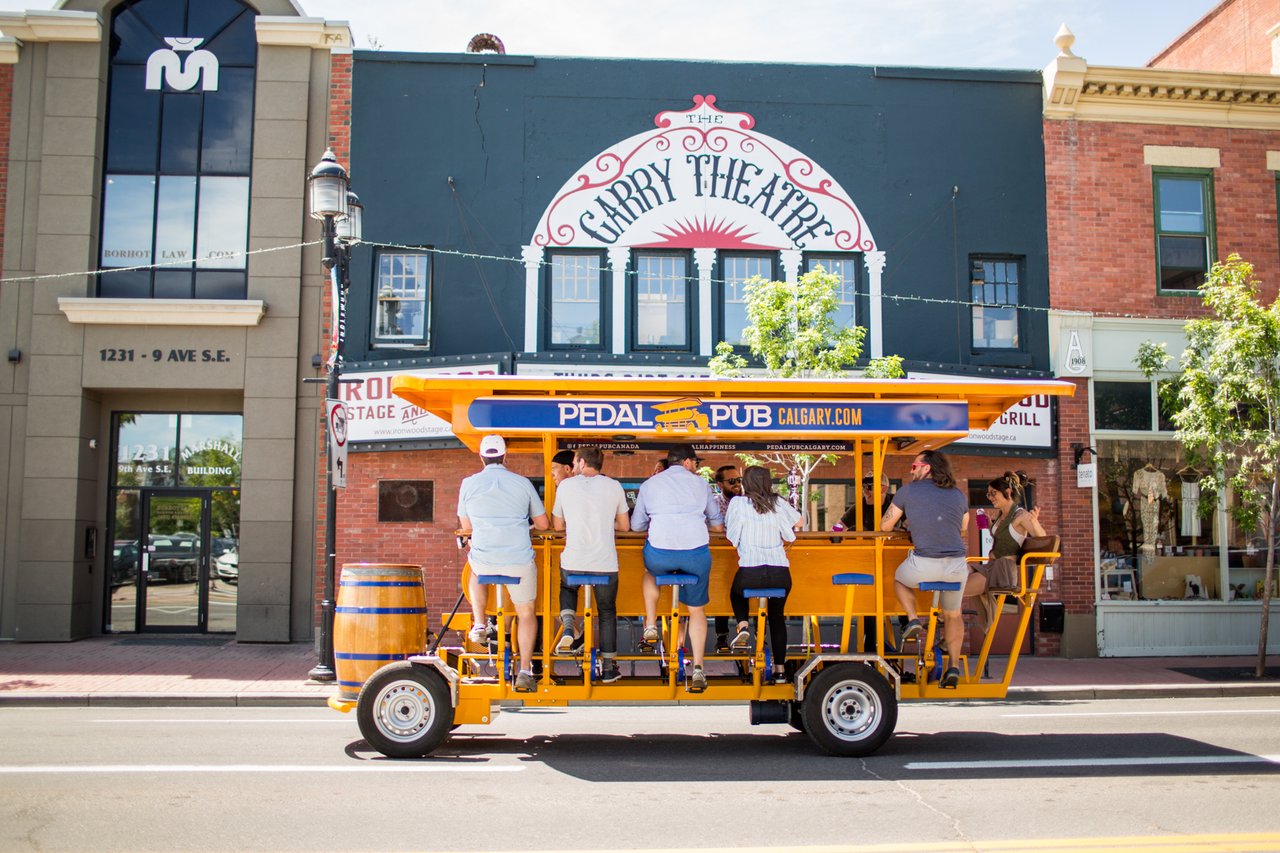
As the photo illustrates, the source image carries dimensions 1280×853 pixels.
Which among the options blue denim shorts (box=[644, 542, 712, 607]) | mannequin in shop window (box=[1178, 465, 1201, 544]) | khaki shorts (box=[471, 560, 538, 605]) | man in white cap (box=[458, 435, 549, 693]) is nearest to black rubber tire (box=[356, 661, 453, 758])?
man in white cap (box=[458, 435, 549, 693])

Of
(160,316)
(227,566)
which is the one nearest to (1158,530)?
(227,566)

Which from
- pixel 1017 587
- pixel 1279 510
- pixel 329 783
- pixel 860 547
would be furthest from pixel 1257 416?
pixel 329 783

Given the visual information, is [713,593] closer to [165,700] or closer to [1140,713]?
[1140,713]

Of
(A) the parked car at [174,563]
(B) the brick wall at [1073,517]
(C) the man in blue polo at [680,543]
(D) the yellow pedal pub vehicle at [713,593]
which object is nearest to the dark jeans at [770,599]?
(D) the yellow pedal pub vehicle at [713,593]

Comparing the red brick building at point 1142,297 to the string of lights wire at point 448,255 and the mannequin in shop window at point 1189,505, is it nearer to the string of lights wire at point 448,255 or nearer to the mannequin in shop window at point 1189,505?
the mannequin in shop window at point 1189,505

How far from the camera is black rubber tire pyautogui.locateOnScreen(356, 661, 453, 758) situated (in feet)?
24.5

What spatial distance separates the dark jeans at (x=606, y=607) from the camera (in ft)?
25.2

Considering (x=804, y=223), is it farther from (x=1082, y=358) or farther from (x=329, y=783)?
(x=329, y=783)

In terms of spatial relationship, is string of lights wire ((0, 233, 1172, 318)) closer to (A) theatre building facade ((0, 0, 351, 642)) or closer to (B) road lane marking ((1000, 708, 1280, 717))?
(A) theatre building facade ((0, 0, 351, 642))

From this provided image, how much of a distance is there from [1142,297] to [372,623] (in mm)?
13387

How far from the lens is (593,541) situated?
7.68 metres

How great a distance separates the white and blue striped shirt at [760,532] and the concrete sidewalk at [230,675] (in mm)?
5585

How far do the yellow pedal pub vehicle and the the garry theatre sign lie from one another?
8111mm

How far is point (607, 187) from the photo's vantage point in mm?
16156
